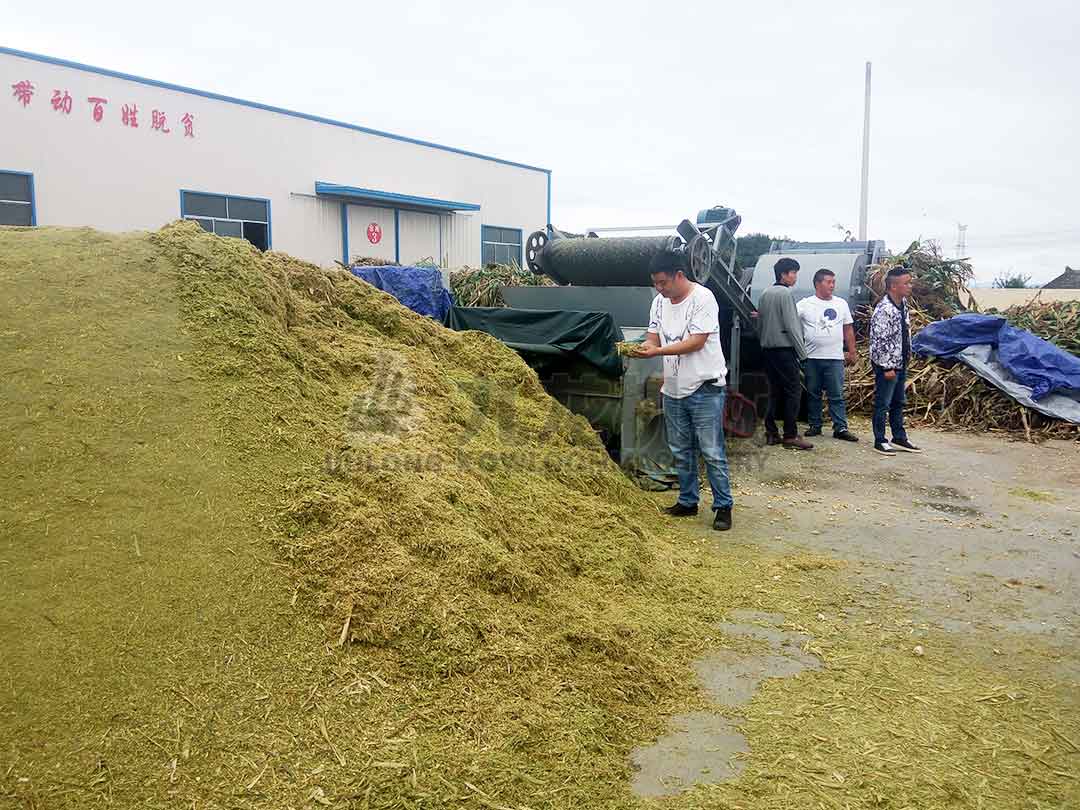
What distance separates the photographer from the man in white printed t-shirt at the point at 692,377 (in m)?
4.80

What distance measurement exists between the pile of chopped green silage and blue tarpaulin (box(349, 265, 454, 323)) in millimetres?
4833

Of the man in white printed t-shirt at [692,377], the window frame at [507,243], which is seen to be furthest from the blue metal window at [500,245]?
the man in white printed t-shirt at [692,377]

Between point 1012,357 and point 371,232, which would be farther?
point 371,232

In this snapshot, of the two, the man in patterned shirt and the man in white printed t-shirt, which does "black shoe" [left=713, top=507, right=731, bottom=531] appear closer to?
the man in white printed t-shirt

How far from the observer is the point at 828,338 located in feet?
24.4

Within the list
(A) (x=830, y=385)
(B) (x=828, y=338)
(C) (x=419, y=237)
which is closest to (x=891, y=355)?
(B) (x=828, y=338)

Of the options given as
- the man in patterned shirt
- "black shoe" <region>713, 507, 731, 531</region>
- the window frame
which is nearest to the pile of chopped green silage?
"black shoe" <region>713, 507, 731, 531</region>

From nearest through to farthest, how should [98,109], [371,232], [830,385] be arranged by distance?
1. [830,385]
2. [98,109]
3. [371,232]

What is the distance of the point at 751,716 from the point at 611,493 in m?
2.15

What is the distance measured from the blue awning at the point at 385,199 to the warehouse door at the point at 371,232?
22cm

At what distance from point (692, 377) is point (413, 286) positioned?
6.40 metres

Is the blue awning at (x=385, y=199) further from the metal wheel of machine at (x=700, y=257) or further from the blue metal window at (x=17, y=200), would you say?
the metal wheel of machine at (x=700, y=257)

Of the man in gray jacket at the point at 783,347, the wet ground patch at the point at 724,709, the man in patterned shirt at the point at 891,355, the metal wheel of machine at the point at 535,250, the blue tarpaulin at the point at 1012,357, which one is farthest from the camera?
the blue tarpaulin at the point at 1012,357

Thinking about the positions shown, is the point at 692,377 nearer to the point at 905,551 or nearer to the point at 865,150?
the point at 905,551
